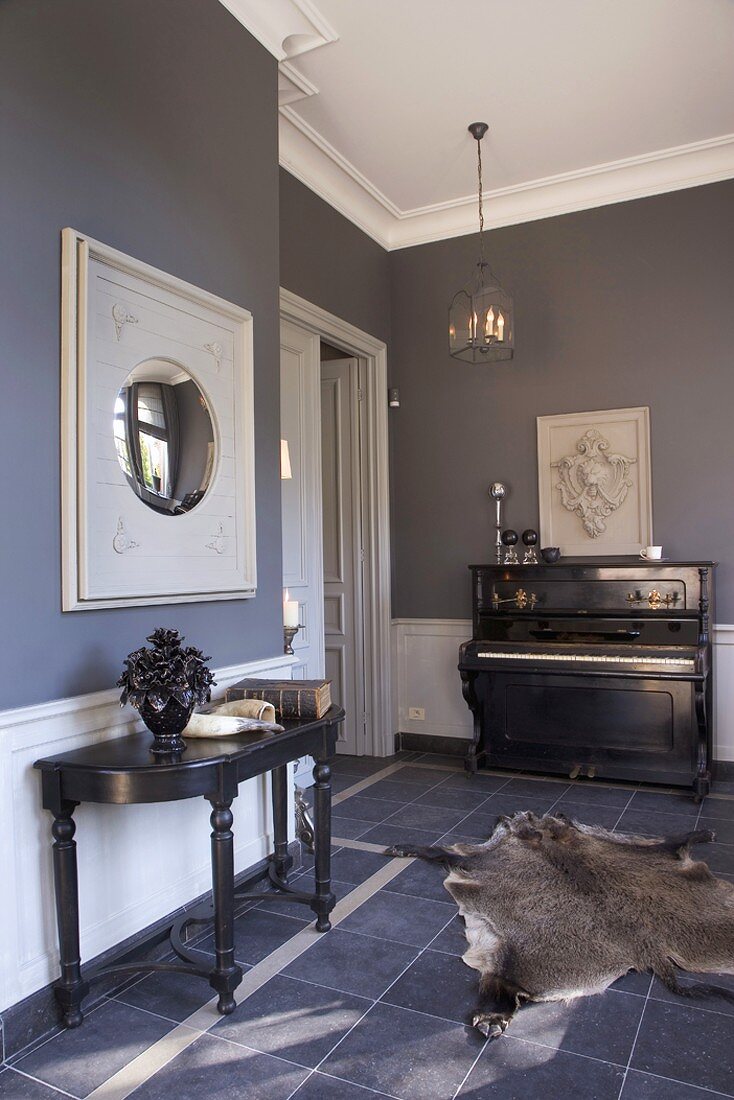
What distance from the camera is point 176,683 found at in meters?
2.12

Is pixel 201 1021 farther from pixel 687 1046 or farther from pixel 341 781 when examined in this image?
pixel 341 781

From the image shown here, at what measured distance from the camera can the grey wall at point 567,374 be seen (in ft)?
14.4

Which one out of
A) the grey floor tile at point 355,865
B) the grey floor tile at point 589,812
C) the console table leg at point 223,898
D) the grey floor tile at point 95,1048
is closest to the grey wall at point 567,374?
the grey floor tile at point 589,812

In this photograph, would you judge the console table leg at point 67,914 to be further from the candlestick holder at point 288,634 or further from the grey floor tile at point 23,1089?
the candlestick holder at point 288,634

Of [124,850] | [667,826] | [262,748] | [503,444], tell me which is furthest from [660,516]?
[124,850]

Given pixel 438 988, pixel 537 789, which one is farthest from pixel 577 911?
pixel 537 789

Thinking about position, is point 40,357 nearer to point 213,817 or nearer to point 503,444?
point 213,817

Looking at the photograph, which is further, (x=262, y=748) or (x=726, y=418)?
(x=726, y=418)

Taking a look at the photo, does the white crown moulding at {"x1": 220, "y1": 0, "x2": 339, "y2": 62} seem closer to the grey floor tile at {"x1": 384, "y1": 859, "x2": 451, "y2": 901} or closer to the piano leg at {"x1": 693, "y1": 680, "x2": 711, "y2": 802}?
the grey floor tile at {"x1": 384, "y1": 859, "x2": 451, "y2": 901}

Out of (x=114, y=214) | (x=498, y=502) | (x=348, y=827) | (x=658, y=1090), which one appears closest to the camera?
(x=658, y=1090)

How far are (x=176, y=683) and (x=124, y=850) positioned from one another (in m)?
0.61

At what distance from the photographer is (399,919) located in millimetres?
2709

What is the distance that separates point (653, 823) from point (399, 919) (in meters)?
1.51

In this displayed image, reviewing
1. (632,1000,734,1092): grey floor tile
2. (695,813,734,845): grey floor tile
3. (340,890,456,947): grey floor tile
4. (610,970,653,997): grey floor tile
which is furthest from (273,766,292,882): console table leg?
(695,813,734,845): grey floor tile
